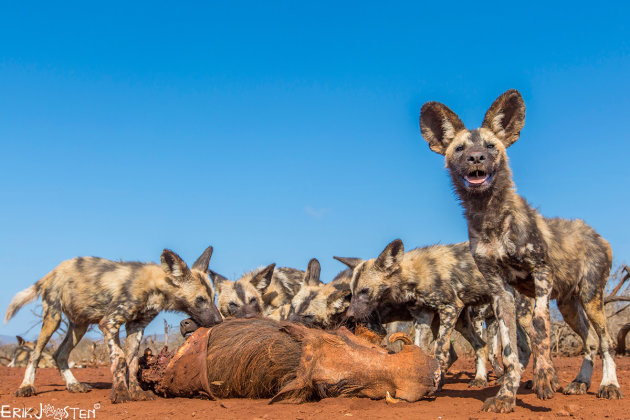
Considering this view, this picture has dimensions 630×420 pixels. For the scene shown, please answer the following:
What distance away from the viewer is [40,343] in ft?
26.5

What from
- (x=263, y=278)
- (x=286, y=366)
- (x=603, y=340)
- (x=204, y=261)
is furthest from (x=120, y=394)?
(x=603, y=340)

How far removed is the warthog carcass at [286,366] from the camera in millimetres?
5148

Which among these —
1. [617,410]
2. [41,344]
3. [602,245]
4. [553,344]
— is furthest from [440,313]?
[553,344]

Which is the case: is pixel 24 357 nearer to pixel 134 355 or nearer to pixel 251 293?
pixel 251 293

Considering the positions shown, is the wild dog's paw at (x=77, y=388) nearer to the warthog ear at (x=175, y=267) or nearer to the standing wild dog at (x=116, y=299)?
the standing wild dog at (x=116, y=299)

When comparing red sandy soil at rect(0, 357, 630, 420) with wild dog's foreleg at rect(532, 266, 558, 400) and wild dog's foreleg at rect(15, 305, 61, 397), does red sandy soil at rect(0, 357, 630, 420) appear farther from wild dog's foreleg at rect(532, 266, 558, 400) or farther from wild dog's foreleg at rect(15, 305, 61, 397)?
wild dog's foreleg at rect(15, 305, 61, 397)

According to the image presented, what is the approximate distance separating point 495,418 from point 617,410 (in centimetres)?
120

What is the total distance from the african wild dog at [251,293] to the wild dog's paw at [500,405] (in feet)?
14.9

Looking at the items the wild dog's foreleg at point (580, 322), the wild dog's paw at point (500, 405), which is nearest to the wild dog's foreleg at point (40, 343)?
the wild dog's paw at point (500, 405)

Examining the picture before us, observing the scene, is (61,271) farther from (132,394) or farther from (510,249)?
(510,249)

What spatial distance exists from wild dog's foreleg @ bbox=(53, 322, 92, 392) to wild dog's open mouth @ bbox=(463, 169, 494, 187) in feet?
19.3

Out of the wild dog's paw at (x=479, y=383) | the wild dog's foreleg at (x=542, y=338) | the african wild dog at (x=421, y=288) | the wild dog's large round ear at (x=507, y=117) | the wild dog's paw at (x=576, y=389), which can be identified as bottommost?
the wild dog's paw at (x=479, y=383)

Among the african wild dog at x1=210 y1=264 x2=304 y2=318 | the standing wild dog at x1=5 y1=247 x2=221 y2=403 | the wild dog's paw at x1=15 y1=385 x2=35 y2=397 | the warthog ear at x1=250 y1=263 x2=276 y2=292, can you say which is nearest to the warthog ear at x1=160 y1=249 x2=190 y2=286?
the standing wild dog at x1=5 y1=247 x2=221 y2=403

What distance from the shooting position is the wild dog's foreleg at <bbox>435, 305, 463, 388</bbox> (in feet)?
24.2
